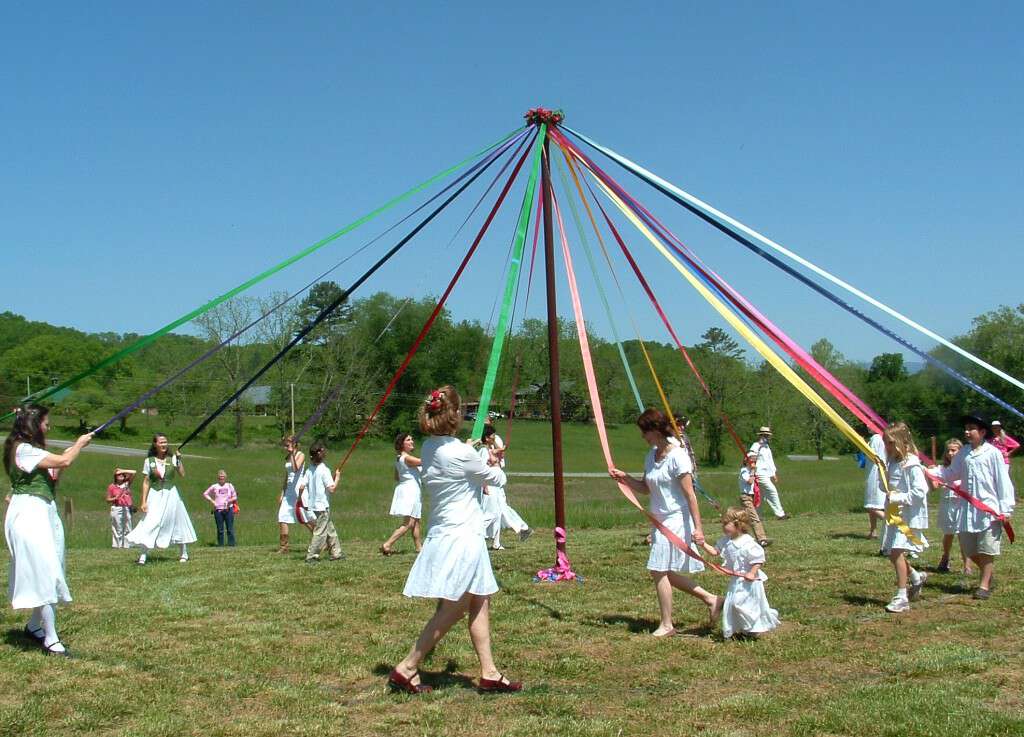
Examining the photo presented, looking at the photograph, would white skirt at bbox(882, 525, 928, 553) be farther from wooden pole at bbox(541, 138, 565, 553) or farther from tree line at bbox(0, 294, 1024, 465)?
tree line at bbox(0, 294, 1024, 465)

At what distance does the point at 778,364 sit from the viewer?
664cm

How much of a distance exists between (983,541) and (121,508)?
12840 mm

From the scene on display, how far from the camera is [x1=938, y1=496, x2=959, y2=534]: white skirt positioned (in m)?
8.14

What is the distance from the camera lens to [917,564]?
9336mm

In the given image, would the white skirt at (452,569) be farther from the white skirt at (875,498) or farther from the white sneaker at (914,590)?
the white skirt at (875,498)

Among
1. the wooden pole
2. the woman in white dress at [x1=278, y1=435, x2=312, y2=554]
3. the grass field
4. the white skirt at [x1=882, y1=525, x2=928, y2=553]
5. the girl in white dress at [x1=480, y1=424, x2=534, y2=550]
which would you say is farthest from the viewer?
the woman in white dress at [x1=278, y1=435, x2=312, y2=554]

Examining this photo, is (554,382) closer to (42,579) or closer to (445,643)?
(445,643)

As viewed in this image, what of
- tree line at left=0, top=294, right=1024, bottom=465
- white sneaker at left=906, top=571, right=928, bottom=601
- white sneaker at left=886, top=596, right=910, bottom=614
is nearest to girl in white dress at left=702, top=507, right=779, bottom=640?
white sneaker at left=886, top=596, right=910, bottom=614

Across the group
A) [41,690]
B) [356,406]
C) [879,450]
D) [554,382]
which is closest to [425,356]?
[356,406]

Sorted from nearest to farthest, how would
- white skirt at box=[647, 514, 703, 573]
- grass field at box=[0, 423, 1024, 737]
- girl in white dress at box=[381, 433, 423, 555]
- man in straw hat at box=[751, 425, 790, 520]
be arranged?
grass field at box=[0, 423, 1024, 737] < white skirt at box=[647, 514, 703, 573] < girl in white dress at box=[381, 433, 423, 555] < man in straw hat at box=[751, 425, 790, 520]

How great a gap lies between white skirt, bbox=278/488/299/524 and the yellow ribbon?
6.62 metres

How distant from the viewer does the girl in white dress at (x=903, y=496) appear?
6.99 meters

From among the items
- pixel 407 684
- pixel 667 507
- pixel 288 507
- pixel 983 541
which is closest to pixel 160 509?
pixel 288 507

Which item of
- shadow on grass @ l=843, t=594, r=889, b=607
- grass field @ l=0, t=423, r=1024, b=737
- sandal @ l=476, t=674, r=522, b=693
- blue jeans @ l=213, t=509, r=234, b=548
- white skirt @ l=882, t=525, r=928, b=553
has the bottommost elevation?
blue jeans @ l=213, t=509, r=234, b=548
